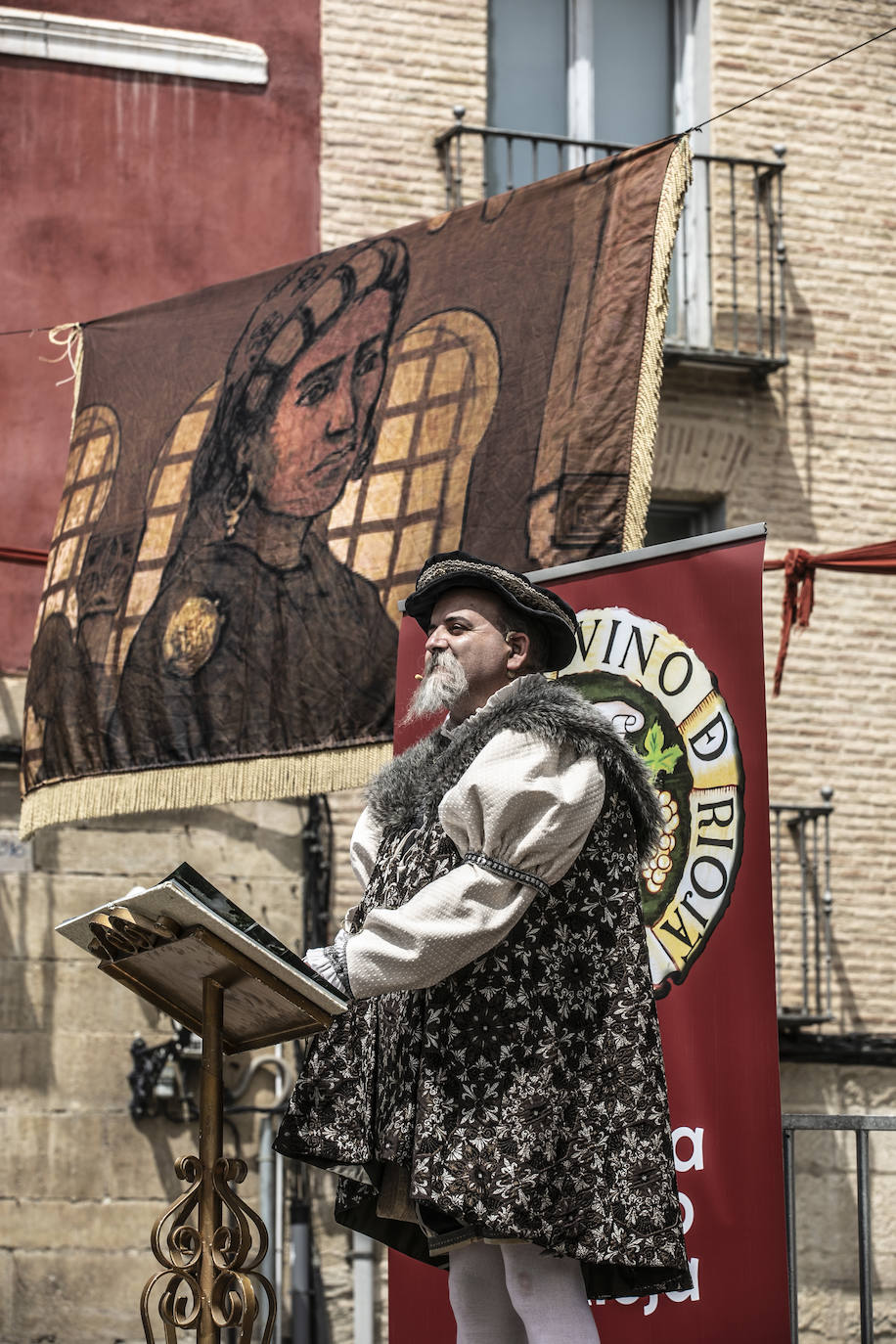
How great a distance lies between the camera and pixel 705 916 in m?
4.25

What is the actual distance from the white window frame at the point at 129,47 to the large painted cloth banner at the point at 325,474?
122 inches

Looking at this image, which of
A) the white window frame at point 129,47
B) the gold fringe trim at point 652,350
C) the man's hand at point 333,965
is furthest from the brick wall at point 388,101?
the man's hand at point 333,965

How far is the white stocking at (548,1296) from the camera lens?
3.26 m

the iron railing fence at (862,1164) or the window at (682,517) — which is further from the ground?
the window at (682,517)

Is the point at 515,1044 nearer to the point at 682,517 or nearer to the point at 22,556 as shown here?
the point at 22,556

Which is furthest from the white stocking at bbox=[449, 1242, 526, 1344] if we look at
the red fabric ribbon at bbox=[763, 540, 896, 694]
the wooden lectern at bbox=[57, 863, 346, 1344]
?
the red fabric ribbon at bbox=[763, 540, 896, 694]

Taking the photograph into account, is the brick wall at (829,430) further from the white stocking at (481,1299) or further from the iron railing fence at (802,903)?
the white stocking at (481,1299)

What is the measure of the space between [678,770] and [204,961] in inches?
58.8

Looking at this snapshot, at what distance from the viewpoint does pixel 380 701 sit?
18.0 ft

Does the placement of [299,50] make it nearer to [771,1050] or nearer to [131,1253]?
[131,1253]

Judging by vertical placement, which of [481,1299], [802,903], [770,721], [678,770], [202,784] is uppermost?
[770,721]

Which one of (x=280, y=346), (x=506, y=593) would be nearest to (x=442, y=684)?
(x=506, y=593)

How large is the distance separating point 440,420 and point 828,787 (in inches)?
179

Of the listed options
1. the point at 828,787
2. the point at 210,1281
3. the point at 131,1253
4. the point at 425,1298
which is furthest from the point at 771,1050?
the point at 828,787
